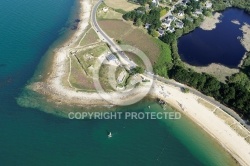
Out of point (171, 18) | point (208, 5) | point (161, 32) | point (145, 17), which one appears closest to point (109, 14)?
point (145, 17)

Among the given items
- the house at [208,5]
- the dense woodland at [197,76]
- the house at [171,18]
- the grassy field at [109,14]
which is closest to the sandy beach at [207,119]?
the dense woodland at [197,76]

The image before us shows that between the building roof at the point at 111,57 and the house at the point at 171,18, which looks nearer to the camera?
the building roof at the point at 111,57

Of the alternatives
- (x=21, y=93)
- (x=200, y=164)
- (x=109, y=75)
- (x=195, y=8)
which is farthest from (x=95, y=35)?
(x=200, y=164)

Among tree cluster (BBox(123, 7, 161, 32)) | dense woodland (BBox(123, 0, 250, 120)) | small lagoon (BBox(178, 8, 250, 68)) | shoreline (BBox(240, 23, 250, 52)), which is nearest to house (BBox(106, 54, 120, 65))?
dense woodland (BBox(123, 0, 250, 120))

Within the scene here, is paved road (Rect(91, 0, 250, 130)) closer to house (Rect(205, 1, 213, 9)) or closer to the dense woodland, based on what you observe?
the dense woodland

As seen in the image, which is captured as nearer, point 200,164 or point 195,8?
point 200,164

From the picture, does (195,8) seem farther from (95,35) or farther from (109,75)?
(109,75)

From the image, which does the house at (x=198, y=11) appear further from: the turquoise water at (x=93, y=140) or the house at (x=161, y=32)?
the turquoise water at (x=93, y=140)

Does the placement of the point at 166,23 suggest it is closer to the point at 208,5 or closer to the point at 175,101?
the point at 208,5
